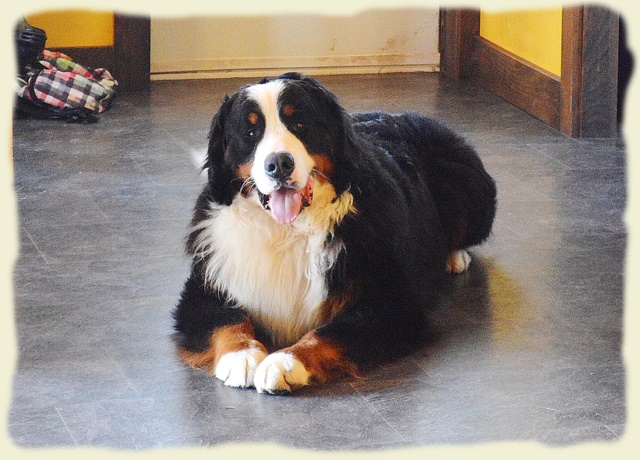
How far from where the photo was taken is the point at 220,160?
10.8 feet

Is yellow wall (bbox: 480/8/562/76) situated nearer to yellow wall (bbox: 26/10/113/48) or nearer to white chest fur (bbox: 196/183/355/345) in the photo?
yellow wall (bbox: 26/10/113/48)

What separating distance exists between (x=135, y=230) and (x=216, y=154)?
54.2 inches

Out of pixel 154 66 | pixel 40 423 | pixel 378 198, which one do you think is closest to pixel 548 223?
pixel 378 198

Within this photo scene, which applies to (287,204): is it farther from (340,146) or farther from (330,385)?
(330,385)

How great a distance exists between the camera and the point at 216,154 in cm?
329

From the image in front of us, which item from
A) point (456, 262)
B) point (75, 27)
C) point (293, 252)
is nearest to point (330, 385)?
point (293, 252)

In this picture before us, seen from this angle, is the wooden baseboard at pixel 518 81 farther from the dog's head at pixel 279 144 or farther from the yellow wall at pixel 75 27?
the dog's head at pixel 279 144

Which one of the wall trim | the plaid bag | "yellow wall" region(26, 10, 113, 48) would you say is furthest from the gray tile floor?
the wall trim

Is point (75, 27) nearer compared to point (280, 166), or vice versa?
point (280, 166)

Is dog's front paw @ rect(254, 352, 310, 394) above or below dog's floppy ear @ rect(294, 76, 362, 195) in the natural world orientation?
below

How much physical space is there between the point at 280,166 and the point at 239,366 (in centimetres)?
55

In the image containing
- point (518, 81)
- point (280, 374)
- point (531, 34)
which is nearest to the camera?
point (280, 374)

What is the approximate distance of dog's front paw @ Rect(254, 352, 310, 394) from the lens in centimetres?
305

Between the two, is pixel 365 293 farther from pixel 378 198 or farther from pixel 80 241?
pixel 80 241
